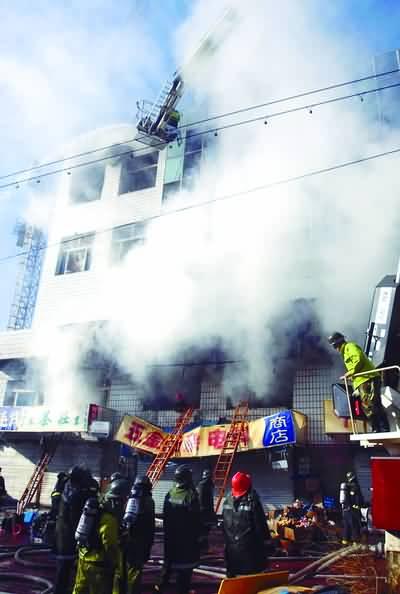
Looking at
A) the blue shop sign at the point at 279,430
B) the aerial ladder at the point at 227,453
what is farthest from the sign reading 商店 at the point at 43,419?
the blue shop sign at the point at 279,430

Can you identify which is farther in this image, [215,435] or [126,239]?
[126,239]

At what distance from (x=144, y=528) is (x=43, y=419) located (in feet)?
32.4

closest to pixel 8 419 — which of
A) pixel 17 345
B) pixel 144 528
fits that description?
pixel 17 345

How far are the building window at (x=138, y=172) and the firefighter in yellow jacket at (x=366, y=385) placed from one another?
47.0 ft

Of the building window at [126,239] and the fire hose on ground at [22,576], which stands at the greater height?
the building window at [126,239]

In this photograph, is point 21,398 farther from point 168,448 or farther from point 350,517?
point 350,517

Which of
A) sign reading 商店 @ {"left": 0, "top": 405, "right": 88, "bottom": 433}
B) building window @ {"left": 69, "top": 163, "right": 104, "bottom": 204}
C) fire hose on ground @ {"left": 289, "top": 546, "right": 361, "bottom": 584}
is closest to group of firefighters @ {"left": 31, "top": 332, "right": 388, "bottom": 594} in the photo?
fire hose on ground @ {"left": 289, "top": 546, "right": 361, "bottom": 584}

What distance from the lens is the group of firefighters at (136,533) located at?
4.11 meters

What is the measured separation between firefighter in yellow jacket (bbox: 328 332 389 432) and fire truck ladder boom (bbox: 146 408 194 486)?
26.9 ft

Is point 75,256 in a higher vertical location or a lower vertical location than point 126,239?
lower

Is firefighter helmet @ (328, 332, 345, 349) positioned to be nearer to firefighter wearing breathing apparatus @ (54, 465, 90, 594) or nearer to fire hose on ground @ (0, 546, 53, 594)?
firefighter wearing breathing apparatus @ (54, 465, 90, 594)

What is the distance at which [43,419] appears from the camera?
1373cm

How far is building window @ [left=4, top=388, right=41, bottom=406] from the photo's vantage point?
52.7 feet

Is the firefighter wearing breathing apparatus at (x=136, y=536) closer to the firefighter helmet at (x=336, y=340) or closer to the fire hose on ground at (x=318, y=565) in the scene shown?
the fire hose on ground at (x=318, y=565)
